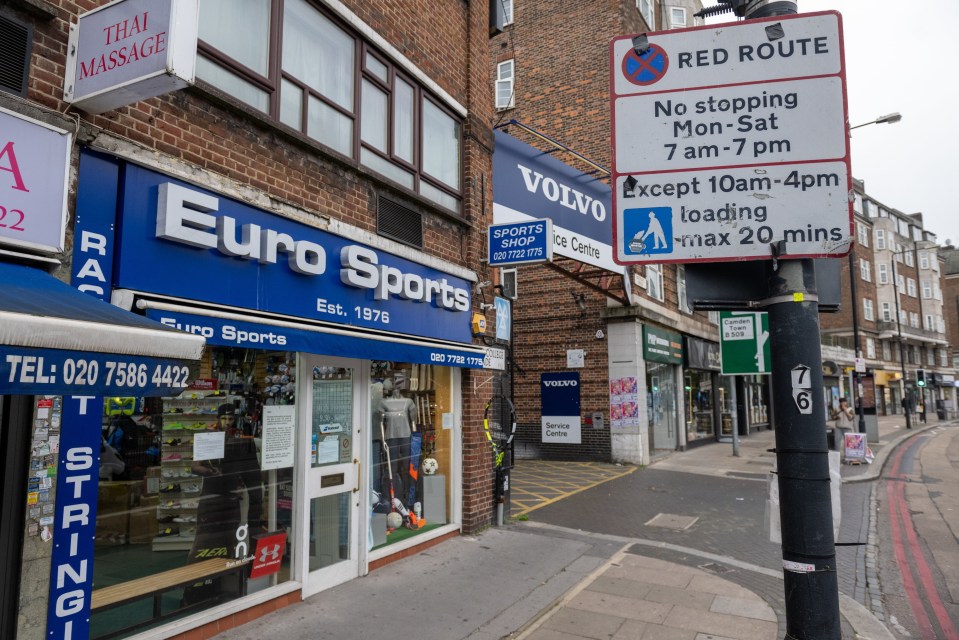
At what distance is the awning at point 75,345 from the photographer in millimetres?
2795

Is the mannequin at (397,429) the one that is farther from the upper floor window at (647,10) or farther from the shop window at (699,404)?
the upper floor window at (647,10)

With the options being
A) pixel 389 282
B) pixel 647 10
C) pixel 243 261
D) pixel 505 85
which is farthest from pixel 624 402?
pixel 647 10

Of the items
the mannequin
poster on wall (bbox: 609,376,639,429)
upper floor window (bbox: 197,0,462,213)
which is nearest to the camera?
upper floor window (bbox: 197,0,462,213)

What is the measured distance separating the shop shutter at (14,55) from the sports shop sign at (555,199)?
261 inches

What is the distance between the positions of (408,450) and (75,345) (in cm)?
548

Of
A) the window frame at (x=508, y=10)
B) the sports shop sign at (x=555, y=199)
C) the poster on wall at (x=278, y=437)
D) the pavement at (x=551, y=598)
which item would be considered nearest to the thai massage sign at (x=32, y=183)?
the poster on wall at (x=278, y=437)

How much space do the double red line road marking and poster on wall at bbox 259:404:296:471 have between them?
6125 millimetres

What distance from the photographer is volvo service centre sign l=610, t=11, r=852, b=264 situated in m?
3.37

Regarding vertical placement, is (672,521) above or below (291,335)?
below

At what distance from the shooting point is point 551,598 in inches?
251

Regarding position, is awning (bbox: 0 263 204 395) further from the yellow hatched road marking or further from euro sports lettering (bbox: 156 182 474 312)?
the yellow hatched road marking

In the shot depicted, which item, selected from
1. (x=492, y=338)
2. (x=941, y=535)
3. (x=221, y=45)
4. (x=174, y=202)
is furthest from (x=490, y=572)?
(x=941, y=535)

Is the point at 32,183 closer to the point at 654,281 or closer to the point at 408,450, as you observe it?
the point at 408,450

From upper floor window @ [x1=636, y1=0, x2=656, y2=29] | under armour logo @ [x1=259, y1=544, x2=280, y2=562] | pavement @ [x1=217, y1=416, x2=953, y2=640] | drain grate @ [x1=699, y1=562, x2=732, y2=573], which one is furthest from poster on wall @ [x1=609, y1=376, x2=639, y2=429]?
under armour logo @ [x1=259, y1=544, x2=280, y2=562]
